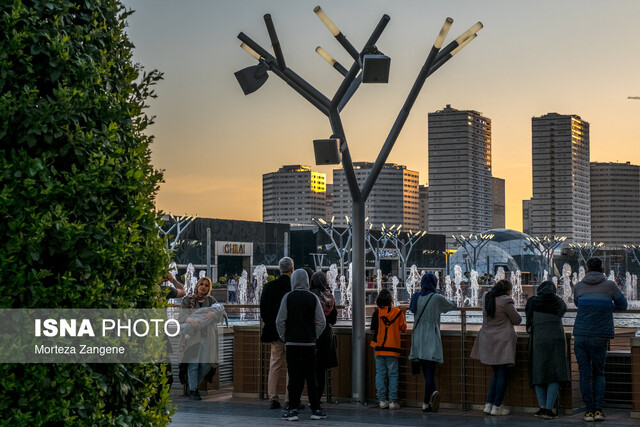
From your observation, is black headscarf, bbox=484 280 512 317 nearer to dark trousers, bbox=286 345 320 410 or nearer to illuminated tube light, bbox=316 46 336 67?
dark trousers, bbox=286 345 320 410

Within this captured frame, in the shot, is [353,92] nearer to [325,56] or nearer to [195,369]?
[325,56]

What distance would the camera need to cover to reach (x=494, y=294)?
11219 millimetres

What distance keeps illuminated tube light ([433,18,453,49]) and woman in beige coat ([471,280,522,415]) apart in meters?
3.45

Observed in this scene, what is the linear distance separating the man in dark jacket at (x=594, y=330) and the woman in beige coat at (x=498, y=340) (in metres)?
0.81

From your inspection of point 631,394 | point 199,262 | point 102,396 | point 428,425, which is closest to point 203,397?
point 428,425

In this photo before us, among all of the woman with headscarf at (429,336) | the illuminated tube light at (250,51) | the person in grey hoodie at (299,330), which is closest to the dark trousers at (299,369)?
the person in grey hoodie at (299,330)

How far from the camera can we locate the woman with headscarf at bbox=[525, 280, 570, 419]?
35.6 ft

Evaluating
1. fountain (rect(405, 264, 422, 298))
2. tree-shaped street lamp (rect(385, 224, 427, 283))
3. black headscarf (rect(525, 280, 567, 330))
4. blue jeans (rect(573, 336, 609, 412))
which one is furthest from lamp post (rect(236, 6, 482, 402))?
tree-shaped street lamp (rect(385, 224, 427, 283))

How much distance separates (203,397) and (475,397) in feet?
13.7

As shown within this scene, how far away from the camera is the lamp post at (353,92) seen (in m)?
12.3

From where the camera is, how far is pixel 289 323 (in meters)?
10.6

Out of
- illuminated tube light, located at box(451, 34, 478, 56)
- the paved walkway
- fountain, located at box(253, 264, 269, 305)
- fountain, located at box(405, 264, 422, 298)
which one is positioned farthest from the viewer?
fountain, located at box(253, 264, 269, 305)

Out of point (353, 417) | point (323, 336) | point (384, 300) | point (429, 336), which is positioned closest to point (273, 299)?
point (323, 336)

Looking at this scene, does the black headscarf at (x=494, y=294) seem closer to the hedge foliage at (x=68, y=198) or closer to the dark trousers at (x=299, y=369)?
the dark trousers at (x=299, y=369)
